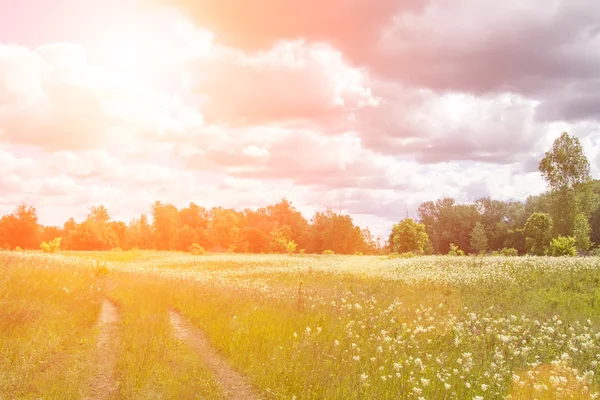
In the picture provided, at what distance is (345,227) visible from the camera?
9794cm

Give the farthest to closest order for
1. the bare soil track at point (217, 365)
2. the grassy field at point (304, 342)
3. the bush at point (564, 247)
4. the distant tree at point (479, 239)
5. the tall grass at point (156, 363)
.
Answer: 1. the distant tree at point (479, 239)
2. the bush at point (564, 247)
3. the bare soil track at point (217, 365)
4. the tall grass at point (156, 363)
5. the grassy field at point (304, 342)

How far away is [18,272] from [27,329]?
19.5 ft

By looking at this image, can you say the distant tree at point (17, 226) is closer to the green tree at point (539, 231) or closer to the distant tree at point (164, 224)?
the distant tree at point (164, 224)

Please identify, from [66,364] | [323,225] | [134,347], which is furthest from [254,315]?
[323,225]

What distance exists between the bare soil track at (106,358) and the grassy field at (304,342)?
11cm

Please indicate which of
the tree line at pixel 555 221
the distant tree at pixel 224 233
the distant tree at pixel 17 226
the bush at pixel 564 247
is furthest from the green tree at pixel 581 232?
the distant tree at pixel 17 226

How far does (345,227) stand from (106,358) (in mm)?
87666

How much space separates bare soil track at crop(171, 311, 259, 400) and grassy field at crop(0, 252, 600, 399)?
0.18 meters

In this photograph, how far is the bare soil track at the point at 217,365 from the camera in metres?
9.71

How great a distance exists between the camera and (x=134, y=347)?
39.3 feet

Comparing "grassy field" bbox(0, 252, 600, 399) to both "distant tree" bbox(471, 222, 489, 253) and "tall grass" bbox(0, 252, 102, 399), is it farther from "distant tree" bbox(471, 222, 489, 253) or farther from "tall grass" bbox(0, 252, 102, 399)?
"distant tree" bbox(471, 222, 489, 253)

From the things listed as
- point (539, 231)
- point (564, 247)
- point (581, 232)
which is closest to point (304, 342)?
point (564, 247)

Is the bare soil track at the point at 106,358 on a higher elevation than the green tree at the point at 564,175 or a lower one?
lower

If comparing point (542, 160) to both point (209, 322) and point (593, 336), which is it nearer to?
point (593, 336)
